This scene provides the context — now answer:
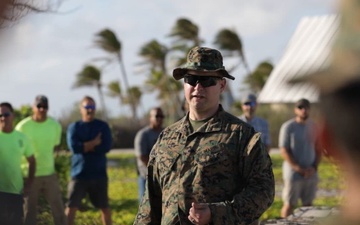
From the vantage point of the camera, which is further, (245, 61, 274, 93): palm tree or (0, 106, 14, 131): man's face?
Result: (245, 61, 274, 93): palm tree

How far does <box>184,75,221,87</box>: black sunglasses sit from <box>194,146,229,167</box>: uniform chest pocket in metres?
0.39

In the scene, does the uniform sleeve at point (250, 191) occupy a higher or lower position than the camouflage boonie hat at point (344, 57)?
lower

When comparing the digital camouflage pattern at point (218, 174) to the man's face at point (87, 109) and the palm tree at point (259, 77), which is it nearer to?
the man's face at point (87, 109)

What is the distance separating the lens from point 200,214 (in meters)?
4.24

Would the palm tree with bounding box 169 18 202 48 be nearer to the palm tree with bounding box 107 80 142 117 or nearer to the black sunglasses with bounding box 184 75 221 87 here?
the palm tree with bounding box 107 80 142 117

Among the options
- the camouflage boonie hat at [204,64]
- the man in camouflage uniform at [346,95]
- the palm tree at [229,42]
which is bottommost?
the man in camouflage uniform at [346,95]

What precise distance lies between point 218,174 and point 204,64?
59 cm

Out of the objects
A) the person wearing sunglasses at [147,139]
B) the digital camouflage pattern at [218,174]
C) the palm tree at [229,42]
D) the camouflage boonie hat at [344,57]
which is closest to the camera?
the camouflage boonie hat at [344,57]

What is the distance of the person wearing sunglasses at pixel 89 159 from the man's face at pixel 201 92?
592 cm

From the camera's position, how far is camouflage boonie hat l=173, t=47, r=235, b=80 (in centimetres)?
454

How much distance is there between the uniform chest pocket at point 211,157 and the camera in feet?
14.2

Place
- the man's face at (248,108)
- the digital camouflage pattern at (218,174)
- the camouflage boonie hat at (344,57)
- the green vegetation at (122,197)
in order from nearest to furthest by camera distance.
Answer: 1. the camouflage boonie hat at (344,57)
2. the digital camouflage pattern at (218,174)
3. the green vegetation at (122,197)
4. the man's face at (248,108)

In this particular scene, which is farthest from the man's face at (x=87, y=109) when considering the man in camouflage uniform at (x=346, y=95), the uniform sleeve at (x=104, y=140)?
the man in camouflage uniform at (x=346, y=95)

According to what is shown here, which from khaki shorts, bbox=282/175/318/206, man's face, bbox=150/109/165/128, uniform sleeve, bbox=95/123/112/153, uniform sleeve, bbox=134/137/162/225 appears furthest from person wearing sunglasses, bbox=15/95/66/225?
uniform sleeve, bbox=134/137/162/225
